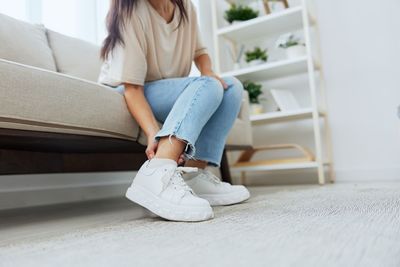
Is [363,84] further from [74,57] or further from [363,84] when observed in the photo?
[74,57]

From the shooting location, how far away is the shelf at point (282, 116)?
179 cm

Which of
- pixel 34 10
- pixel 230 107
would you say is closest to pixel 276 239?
pixel 230 107

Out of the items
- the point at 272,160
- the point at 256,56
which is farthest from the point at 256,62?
the point at 272,160

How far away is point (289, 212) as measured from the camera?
691mm

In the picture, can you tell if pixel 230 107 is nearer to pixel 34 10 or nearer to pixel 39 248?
pixel 39 248

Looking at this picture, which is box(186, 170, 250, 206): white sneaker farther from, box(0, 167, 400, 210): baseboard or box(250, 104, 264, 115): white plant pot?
box(250, 104, 264, 115): white plant pot

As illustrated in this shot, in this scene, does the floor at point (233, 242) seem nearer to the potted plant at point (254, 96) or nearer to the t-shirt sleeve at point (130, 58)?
the t-shirt sleeve at point (130, 58)

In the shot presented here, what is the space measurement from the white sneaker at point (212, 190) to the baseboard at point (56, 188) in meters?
0.68

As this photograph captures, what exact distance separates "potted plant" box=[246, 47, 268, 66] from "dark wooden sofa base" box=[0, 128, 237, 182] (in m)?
0.77

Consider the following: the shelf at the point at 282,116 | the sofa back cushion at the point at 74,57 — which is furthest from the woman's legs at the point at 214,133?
the shelf at the point at 282,116

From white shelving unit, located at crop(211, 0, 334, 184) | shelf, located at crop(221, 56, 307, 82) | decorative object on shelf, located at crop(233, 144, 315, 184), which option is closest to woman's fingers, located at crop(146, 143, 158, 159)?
decorative object on shelf, located at crop(233, 144, 315, 184)

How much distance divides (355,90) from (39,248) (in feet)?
5.86

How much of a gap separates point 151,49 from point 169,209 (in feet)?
1.47

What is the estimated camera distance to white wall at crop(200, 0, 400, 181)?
1.78 metres
